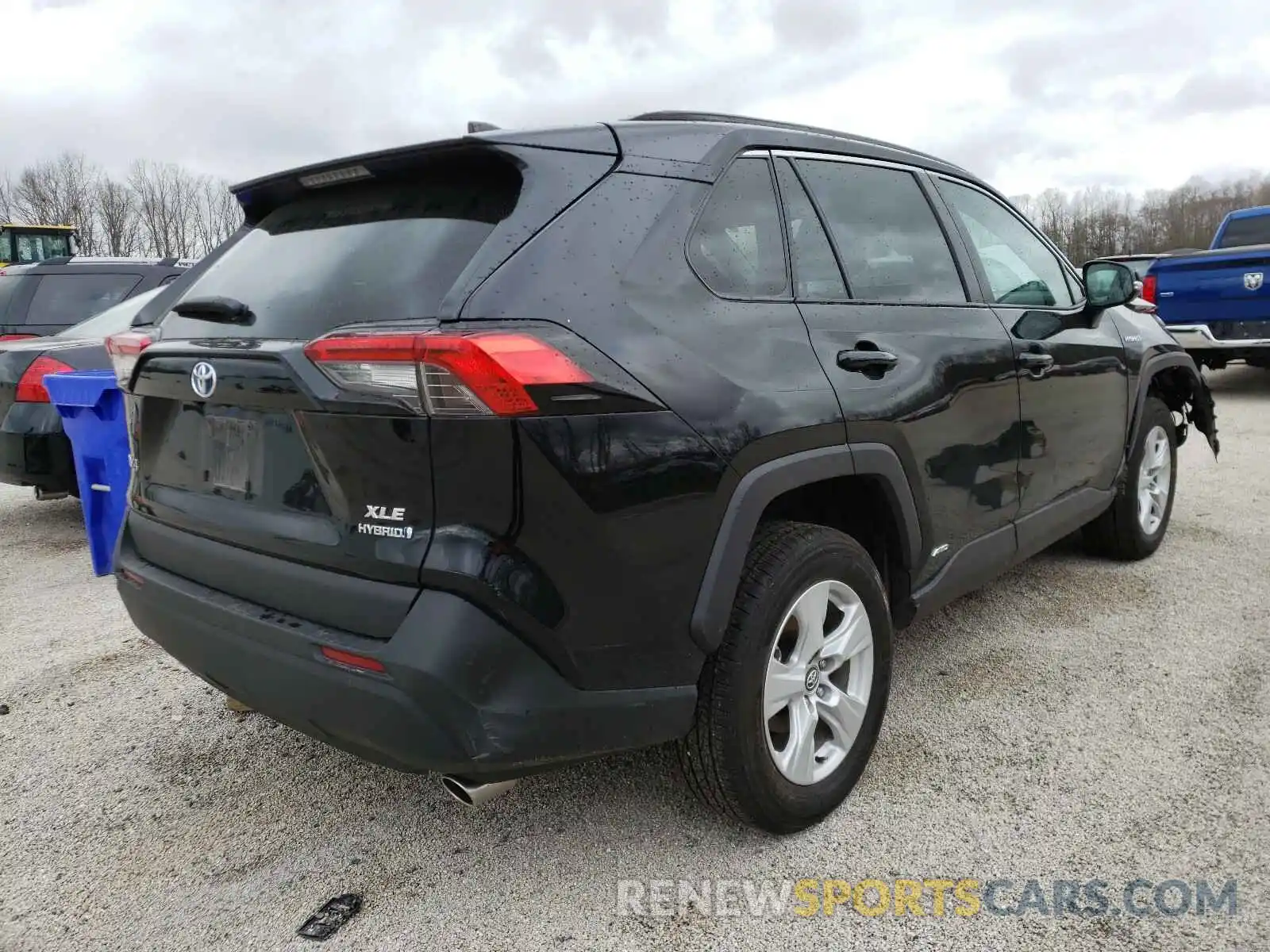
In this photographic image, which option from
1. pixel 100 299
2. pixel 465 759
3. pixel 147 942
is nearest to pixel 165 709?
pixel 147 942

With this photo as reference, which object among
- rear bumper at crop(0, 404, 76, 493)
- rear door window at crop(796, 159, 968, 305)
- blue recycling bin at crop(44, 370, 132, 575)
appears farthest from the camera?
rear bumper at crop(0, 404, 76, 493)

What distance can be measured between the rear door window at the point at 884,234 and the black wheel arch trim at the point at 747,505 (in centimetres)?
51

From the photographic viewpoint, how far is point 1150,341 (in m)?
4.45

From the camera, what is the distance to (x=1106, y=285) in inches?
151

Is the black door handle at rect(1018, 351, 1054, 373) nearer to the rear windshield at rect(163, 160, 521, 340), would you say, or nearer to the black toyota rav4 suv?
the black toyota rav4 suv

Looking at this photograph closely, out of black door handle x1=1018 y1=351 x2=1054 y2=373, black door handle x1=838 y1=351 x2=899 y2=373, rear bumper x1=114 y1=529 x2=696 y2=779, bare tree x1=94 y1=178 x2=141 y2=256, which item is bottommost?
rear bumper x1=114 y1=529 x2=696 y2=779

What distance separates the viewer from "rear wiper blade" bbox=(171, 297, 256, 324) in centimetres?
226

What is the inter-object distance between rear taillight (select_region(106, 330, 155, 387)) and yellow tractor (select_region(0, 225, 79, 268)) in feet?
86.5

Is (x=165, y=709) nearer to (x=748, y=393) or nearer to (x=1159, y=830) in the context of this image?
(x=748, y=393)

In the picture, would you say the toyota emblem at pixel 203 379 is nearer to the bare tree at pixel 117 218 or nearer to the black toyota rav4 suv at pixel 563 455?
the black toyota rav4 suv at pixel 563 455

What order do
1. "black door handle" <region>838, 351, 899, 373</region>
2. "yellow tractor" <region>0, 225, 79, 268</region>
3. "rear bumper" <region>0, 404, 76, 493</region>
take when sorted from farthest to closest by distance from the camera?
1. "yellow tractor" <region>0, 225, 79, 268</region>
2. "rear bumper" <region>0, 404, 76, 493</region>
3. "black door handle" <region>838, 351, 899, 373</region>

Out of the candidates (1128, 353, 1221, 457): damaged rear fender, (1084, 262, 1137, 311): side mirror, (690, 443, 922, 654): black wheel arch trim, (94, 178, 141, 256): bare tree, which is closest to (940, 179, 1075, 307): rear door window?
(1084, 262, 1137, 311): side mirror

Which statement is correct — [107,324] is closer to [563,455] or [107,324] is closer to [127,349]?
[127,349]

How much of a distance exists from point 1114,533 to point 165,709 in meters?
4.29
